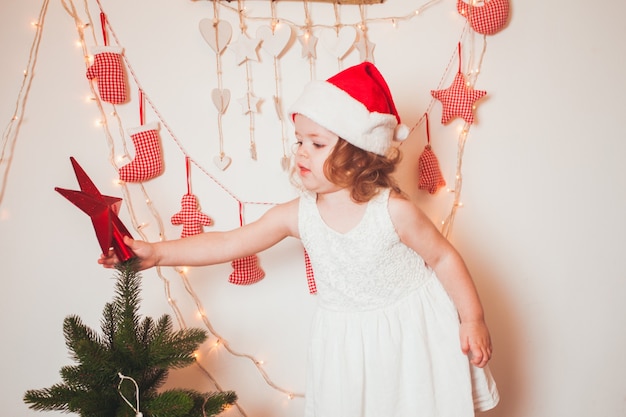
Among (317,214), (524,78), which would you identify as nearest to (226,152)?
(317,214)

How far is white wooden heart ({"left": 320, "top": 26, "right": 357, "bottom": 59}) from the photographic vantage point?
52.2 inches

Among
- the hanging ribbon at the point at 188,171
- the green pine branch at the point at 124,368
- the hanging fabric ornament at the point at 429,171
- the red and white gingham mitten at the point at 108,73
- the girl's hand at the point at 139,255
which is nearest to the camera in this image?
the green pine branch at the point at 124,368

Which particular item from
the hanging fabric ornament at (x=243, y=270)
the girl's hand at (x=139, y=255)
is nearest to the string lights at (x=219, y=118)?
the hanging fabric ornament at (x=243, y=270)

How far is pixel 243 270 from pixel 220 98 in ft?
1.40

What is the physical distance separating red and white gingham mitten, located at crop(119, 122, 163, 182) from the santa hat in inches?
14.1

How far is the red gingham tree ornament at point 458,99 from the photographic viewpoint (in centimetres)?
139

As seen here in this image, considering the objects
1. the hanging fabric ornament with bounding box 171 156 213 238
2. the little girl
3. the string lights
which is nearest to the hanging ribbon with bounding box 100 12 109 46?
the string lights

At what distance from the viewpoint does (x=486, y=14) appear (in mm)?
1388

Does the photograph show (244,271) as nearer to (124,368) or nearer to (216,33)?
(124,368)

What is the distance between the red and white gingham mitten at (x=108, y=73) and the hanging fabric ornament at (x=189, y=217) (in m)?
0.22

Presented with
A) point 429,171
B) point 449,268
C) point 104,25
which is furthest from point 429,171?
point 104,25

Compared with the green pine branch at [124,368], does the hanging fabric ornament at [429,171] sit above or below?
above

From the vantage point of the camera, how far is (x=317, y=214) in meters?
1.13

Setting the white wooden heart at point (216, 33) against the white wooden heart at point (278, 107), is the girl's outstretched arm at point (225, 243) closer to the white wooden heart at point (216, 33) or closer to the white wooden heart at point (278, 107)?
the white wooden heart at point (278, 107)
